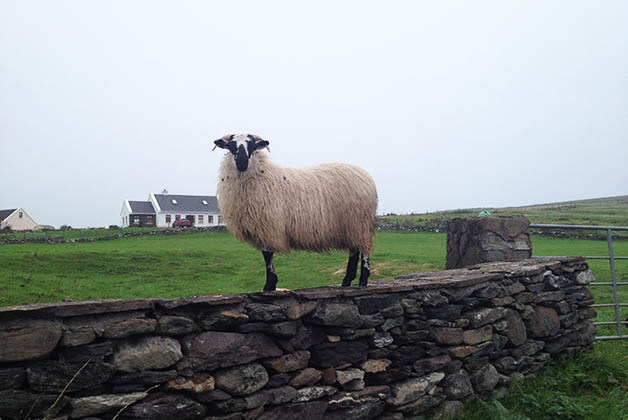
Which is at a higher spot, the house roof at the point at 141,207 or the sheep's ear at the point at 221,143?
the house roof at the point at 141,207

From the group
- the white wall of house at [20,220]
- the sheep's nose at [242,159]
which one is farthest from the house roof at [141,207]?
the sheep's nose at [242,159]

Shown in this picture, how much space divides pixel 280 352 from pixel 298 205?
1604mm

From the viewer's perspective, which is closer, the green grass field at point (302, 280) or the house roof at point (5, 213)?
the green grass field at point (302, 280)

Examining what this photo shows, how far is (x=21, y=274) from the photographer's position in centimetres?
1327

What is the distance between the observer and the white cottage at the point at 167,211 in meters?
56.5

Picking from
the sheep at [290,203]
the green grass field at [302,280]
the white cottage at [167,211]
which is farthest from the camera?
the white cottage at [167,211]

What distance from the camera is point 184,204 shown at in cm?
5875

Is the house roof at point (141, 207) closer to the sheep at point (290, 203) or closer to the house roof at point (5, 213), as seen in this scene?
the house roof at point (5, 213)

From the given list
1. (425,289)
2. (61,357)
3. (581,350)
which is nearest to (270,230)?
(425,289)

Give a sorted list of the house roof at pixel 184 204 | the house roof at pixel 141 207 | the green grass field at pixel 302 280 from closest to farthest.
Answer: the green grass field at pixel 302 280, the house roof at pixel 141 207, the house roof at pixel 184 204

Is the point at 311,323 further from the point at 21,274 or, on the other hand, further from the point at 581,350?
the point at 21,274

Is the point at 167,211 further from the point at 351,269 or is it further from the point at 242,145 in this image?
the point at 242,145

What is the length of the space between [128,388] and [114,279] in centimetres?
1126

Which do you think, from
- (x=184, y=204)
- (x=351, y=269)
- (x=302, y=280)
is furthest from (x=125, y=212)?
(x=351, y=269)
